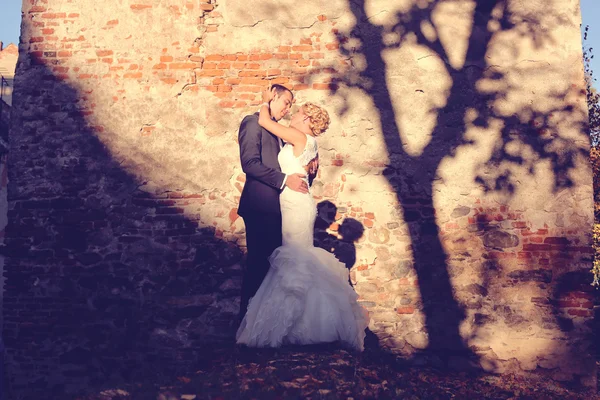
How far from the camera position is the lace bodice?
436 centimetres

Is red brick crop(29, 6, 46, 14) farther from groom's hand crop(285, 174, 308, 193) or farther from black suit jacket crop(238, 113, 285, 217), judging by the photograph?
groom's hand crop(285, 174, 308, 193)

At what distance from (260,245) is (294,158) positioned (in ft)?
2.58

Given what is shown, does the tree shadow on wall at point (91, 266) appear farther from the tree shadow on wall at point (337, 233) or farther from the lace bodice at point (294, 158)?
the lace bodice at point (294, 158)

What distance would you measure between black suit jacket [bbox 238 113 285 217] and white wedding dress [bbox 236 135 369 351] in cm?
11

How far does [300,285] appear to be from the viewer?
3.97 metres

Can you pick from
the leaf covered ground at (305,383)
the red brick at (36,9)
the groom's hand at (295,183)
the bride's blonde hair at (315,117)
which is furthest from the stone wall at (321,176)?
the groom's hand at (295,183)

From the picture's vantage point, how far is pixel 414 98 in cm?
565

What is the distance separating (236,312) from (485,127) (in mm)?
3327


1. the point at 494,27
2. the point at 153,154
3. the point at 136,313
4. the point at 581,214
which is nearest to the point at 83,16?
the point at 153,154

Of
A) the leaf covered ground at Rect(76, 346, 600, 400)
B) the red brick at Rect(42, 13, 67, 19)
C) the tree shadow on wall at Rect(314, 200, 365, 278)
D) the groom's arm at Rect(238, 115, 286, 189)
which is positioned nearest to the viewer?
the leaf covered ground at Rect(76, 346, 600, 400)

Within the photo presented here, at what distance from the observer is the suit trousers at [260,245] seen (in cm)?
431

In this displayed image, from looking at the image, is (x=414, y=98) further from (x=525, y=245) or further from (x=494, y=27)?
(x=525, y=245)

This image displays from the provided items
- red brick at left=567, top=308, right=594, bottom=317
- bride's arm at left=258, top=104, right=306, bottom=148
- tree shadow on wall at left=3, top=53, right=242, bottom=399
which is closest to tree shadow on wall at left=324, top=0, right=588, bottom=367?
red brick at left=567, top=308, right=594, bottom=317

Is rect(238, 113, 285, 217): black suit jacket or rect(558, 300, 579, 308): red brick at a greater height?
rect(238, 113, 285, 217): black suit jacket
